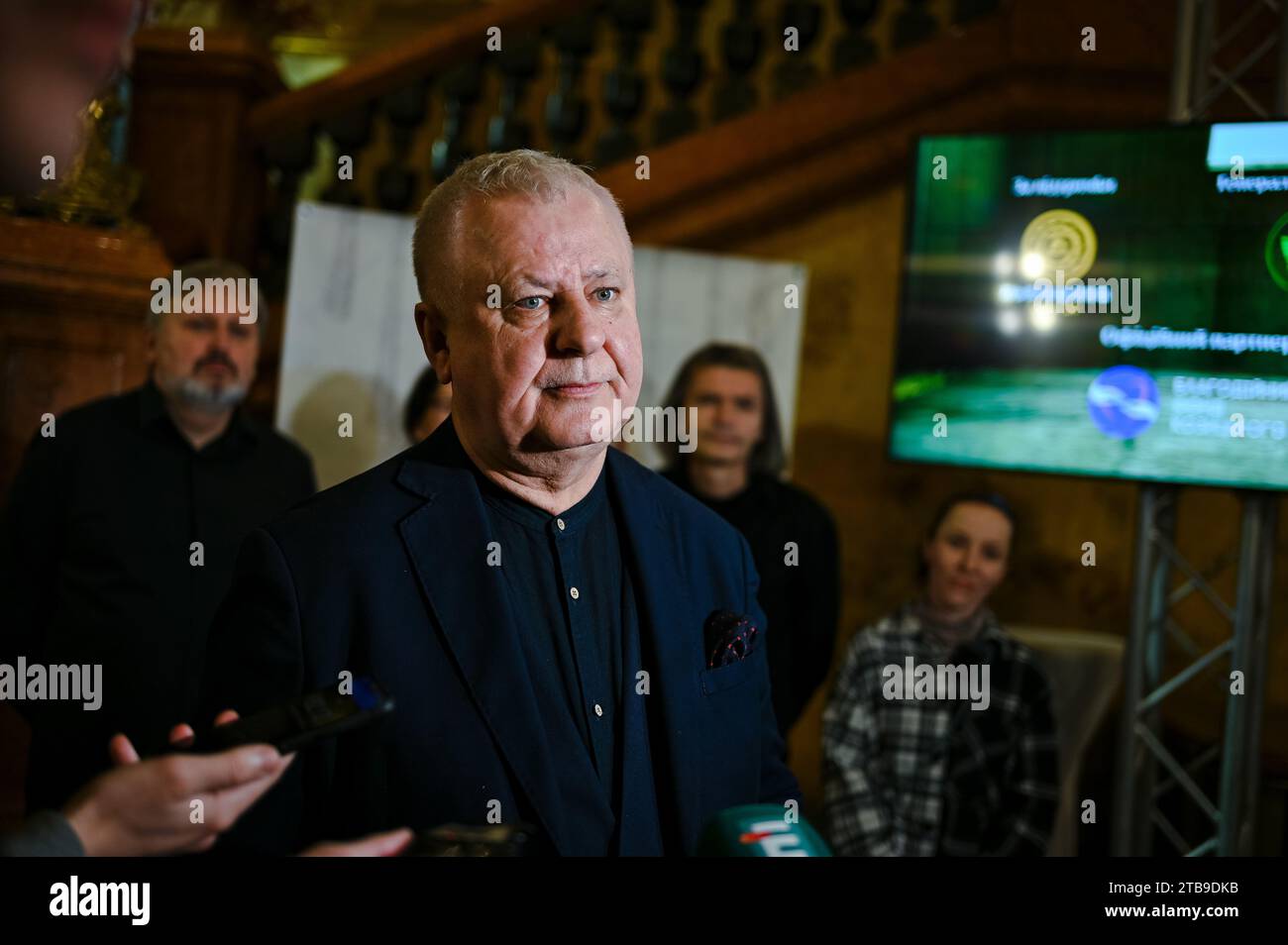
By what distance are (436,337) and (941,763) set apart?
95.6 inches

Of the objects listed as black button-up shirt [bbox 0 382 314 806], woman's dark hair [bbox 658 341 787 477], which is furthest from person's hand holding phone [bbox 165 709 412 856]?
woman's dark hair [bbox 658 341 787 477]

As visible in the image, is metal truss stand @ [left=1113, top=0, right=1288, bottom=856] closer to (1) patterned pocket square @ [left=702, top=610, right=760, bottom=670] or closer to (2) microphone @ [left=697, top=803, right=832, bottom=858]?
(1) patterned pocket square @ [left=702, top=610, right=760, bottom=670]

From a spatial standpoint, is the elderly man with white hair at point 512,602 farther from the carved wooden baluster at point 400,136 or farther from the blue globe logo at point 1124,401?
the carved wooden baluster at point 400,136

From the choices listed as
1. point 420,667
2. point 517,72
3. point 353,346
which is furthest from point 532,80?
point 420,667

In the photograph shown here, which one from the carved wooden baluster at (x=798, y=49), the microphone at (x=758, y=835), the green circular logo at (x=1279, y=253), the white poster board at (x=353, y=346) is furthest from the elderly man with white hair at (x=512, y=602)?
the carved wooden baluster at (x=798, y=49)

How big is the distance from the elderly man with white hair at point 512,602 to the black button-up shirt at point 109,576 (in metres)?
1.71

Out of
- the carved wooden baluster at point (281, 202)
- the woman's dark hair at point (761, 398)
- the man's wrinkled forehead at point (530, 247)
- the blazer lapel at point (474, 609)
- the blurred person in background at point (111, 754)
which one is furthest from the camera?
the carved wooden baluster at point (281, 202)

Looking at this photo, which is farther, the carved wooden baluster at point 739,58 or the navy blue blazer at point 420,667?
the carved wooden baluster at point 739,58

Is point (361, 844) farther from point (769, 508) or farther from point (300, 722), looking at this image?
point (769, 508)

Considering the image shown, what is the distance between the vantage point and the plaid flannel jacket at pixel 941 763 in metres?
3.62

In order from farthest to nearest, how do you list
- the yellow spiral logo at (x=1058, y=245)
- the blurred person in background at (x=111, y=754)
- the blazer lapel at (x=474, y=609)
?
the yellow spiral logo at (x=1058, y=245)
the blazer lapel at (x=474, y=609)
the blurred person in background at (x=111, y=754)

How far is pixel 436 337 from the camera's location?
1765mm
